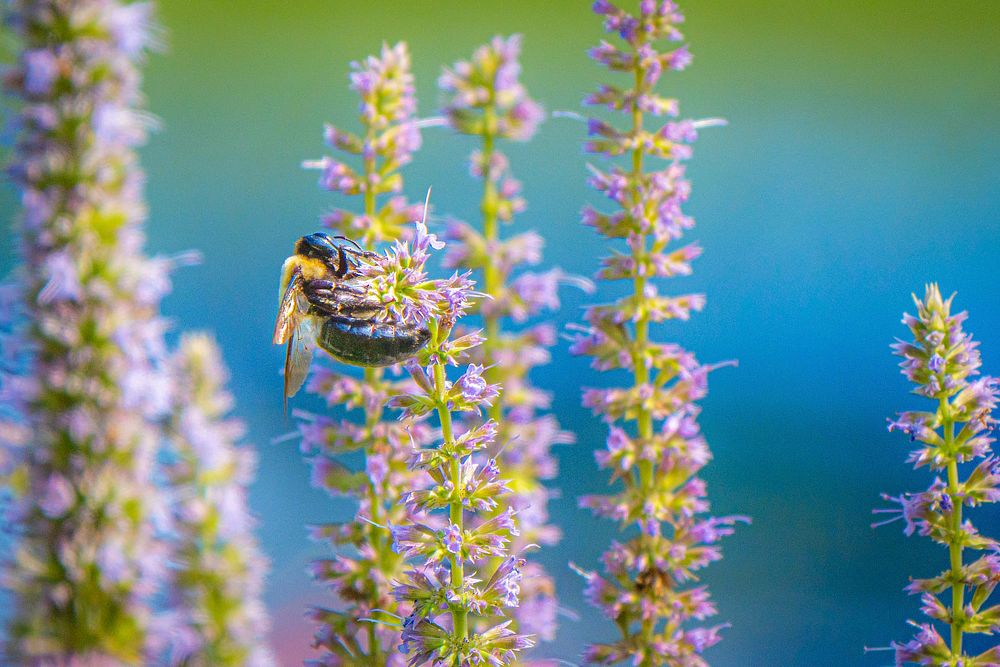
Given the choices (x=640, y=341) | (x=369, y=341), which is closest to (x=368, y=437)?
(x=369, y=341)

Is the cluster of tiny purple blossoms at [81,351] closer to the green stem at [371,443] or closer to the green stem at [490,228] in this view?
the green stem at [371,443]

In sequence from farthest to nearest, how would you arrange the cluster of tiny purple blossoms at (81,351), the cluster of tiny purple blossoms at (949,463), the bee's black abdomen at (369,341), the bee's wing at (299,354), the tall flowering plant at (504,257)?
the tall flowering plant at (504,257), the bee's wing at (299,354), the bee's black abdomen at (369,341), the cluster of tiny purple blossoms at (949,463), the cluster of tiny purple blossoms at (81,351)

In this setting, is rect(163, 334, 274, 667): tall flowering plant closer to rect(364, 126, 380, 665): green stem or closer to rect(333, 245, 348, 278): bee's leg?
rect(364, 126, 380, 665): green stem

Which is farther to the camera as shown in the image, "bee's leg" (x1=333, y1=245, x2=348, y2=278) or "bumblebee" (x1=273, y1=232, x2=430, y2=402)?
"bee's leg" (x1=333, y1=245, x2=348, y2=278)

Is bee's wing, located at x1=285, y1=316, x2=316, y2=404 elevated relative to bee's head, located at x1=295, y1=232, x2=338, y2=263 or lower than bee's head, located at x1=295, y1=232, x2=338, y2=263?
lower

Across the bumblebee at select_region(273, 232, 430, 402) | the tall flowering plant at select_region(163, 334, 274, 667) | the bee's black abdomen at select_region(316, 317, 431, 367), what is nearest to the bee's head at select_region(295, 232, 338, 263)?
the bumblebee at select_region(273, 232, 430, 402)

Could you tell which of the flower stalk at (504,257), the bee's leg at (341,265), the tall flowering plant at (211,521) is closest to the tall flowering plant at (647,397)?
the flower stalk at (504,257)

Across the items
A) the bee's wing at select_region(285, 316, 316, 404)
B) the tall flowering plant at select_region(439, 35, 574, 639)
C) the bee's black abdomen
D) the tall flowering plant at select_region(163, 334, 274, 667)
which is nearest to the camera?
the tall flowering plant at select_region(163, 334, 274, 667)
